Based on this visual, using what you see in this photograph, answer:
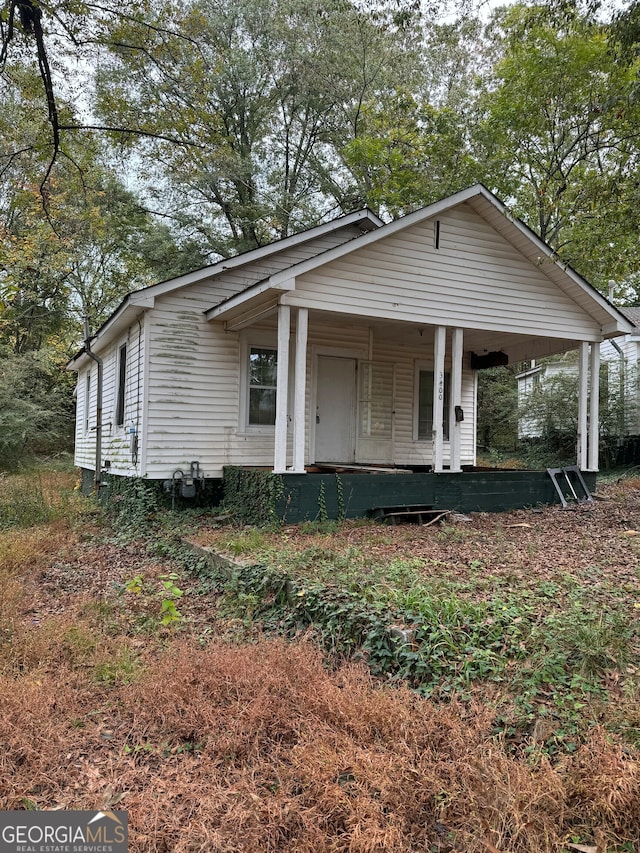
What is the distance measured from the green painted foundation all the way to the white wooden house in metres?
0.33

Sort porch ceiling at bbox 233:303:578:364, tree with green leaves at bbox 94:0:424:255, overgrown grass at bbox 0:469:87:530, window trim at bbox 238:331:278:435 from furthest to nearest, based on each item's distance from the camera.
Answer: tree with green leaves at bbox 94:0:424:255 → porch ceiling at bbox 233:303:578:364 → window trim at bbox 238:331:278:435 → overgrown grass at bbox 0:469:87:530

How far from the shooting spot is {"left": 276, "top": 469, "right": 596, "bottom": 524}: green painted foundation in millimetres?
8219

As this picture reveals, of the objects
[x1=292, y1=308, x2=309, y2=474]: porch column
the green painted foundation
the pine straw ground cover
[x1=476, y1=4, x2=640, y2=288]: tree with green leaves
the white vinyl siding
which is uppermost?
[x1=476, y1=4, x2=640, y2=288]: tree with green leaves

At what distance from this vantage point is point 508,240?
1011 cm

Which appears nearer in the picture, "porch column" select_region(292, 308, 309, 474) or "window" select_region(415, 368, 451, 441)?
"porch column" select_region(292, 308, 309, 474)

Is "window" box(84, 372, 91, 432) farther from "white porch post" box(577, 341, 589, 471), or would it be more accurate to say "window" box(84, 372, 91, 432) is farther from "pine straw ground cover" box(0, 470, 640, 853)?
"white porch post" box(577, 341, 589, 471)

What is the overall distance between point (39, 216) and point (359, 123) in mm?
12426

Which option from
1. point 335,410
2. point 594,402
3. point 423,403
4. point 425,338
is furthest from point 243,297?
point 594,402

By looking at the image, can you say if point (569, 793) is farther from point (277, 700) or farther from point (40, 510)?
point (40, 510)

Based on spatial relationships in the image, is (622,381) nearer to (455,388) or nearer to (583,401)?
(583,401)

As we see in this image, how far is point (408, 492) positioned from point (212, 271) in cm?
507

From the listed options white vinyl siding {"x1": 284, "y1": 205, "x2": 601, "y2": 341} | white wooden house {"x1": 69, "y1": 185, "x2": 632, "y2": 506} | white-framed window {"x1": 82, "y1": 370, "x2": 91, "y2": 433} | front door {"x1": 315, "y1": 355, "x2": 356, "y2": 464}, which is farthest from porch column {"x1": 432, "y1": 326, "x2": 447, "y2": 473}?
white-framed window {"x1": 82, "y1": 370, "x2": 91, "y2": 433}

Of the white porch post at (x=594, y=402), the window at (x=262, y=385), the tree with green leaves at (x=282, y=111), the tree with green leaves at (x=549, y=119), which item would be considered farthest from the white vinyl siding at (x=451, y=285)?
the tree with green leaves at (x=282, y=111)

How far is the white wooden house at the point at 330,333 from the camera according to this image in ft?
29.0
